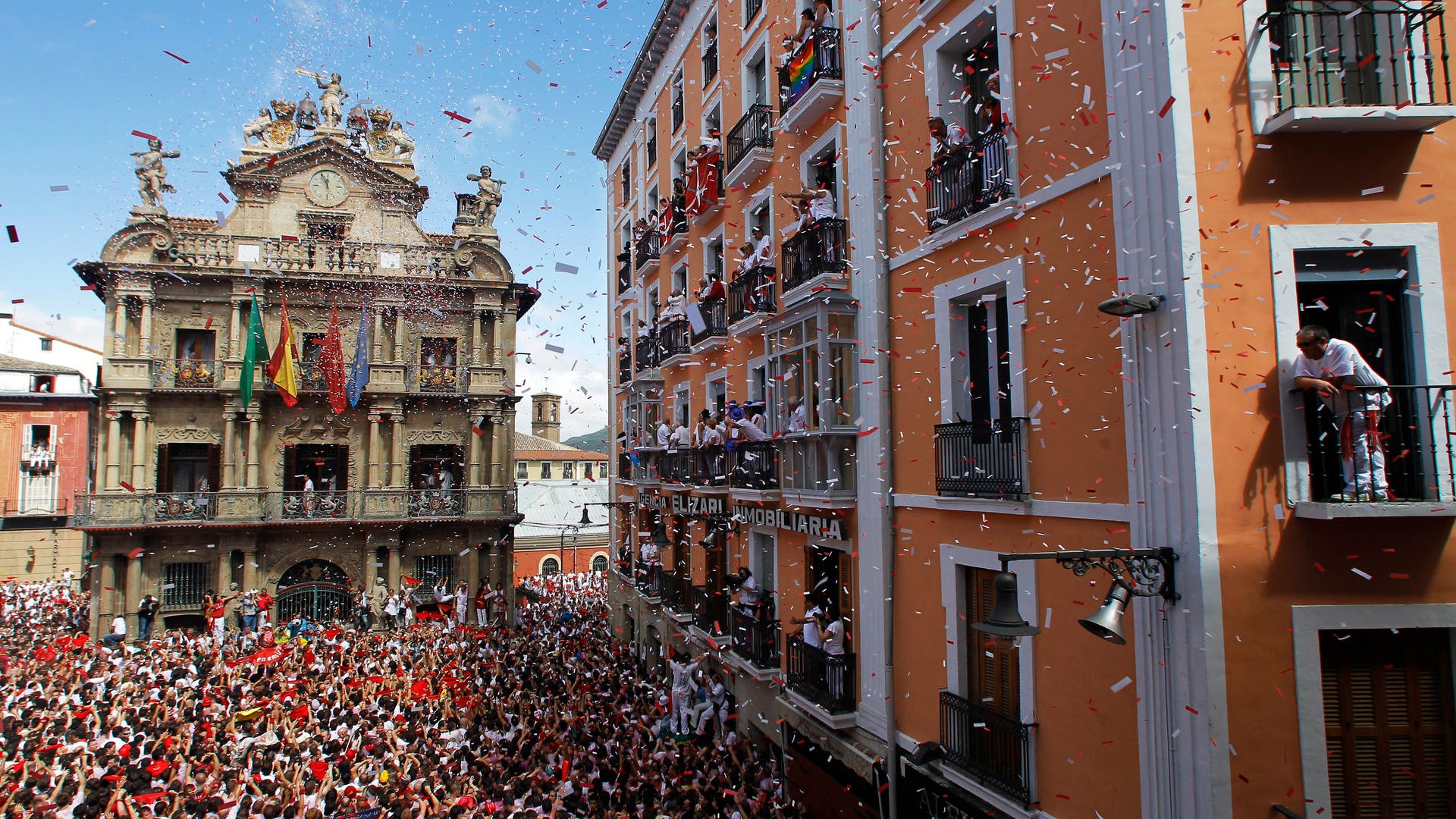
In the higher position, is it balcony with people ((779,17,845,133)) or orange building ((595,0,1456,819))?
balcony with people ((779,17,845,133))

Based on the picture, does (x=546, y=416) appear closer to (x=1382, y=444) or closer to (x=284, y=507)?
(x=284, y=507)

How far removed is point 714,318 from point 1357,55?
1132 cm

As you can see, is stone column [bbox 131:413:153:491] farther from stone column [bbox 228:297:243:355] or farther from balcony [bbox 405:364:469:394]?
balcony [bbox 405:364:469:394]

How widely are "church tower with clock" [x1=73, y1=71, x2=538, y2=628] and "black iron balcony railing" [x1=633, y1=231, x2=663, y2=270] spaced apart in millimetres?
10481

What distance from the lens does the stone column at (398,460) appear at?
28.8 metres

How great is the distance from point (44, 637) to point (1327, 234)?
105ft

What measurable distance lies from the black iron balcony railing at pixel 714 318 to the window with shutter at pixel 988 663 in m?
8.50

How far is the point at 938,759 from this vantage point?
29.3 feet

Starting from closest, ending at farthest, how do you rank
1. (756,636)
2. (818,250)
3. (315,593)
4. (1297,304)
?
(1297,304) < (818,250) < (756,636) < (315,593)

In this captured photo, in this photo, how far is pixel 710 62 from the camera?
18.2 meters

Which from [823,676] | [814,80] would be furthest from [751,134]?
[823,676]

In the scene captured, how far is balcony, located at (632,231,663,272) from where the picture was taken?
20.5 m

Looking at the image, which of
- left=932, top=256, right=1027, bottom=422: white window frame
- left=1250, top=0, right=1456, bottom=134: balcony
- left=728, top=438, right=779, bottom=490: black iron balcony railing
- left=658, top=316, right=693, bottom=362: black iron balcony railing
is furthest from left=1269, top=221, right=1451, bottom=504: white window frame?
left=658, top=316, right=693, bottom=362: black iron balcony railing

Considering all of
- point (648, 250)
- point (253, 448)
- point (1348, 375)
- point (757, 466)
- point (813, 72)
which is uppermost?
point (813, 72)
